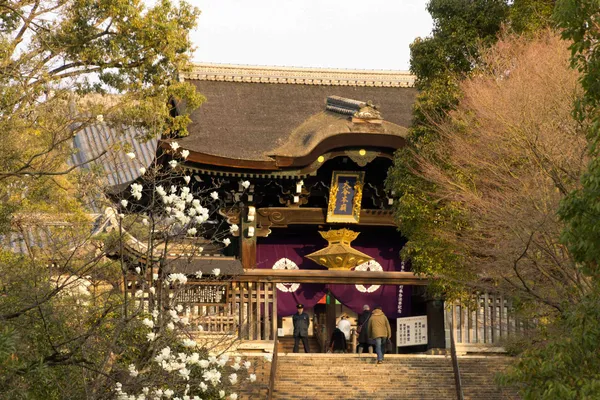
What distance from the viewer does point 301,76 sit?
1027 inches

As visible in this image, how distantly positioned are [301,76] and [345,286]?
18.8 ft

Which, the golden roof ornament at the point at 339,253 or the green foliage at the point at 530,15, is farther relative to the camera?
the golden roof ornament at the point at 339,253

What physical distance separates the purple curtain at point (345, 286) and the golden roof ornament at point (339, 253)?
480mm

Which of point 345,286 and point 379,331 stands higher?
point 345,286

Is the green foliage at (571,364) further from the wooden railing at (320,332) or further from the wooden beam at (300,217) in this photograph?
the wooden railing at (320,332)

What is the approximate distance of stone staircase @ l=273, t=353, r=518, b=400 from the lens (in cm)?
1809

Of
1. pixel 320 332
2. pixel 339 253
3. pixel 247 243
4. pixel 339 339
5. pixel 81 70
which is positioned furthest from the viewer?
pixel 320 332

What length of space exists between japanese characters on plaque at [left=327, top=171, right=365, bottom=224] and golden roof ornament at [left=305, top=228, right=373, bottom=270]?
52 cm

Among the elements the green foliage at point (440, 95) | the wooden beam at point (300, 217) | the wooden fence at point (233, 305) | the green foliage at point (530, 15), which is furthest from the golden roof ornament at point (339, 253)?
the green foliage at point (530, 15)

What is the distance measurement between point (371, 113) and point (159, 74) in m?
5.82

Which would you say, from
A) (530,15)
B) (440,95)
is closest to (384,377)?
(440,95)

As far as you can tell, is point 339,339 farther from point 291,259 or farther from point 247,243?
point 291,259

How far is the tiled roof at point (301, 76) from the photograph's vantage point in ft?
83.8

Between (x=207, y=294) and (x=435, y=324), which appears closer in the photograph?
(x=207, y=294)
